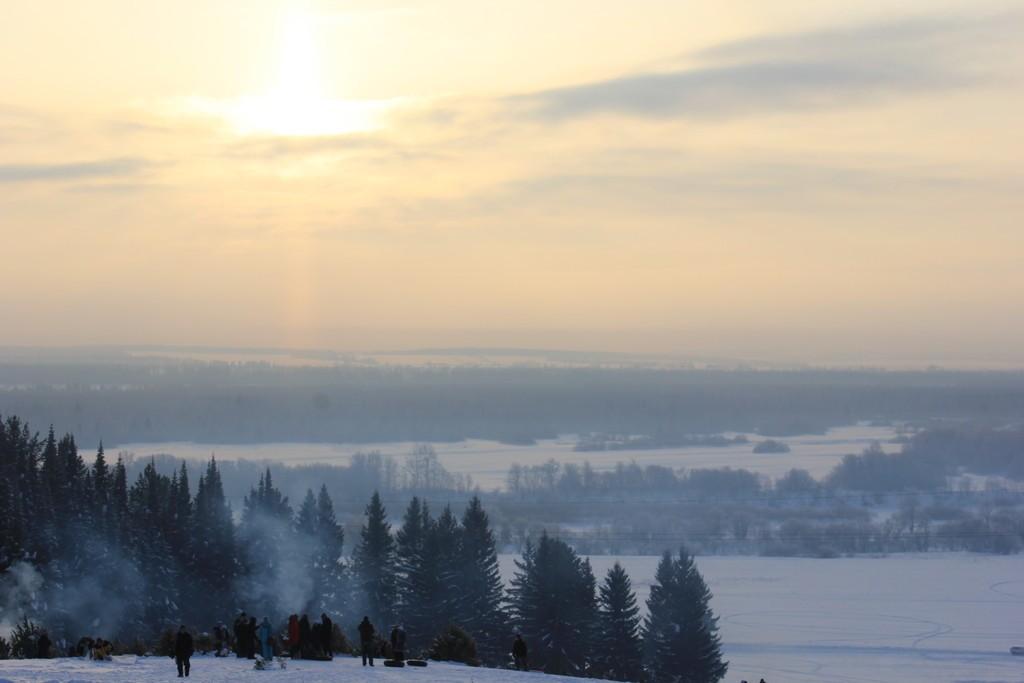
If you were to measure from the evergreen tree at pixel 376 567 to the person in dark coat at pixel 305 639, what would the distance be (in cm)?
3138

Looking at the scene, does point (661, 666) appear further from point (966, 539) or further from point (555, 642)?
point (966, 539)

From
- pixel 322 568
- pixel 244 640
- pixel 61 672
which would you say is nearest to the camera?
pixel 61 672

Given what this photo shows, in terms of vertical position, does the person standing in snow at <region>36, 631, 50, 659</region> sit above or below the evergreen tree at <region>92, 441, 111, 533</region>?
below

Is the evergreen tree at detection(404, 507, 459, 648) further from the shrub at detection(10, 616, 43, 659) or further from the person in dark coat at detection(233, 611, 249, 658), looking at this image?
the person in dark coat at detection(233, 611, 249, 658)

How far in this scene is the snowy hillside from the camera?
1378 inches

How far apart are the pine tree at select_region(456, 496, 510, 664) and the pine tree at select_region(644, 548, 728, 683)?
8.00 metres

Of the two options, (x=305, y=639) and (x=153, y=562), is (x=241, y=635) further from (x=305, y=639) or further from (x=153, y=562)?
(x=153, y=562)

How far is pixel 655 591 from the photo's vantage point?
241ft

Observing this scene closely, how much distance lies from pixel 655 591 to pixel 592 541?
8563 centimetres

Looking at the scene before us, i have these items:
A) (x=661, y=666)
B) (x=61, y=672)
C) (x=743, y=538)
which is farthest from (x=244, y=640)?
(x=743, y=538)

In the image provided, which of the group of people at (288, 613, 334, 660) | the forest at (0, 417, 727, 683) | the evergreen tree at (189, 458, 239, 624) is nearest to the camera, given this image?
the group of people at (288, 613, 334, 660)

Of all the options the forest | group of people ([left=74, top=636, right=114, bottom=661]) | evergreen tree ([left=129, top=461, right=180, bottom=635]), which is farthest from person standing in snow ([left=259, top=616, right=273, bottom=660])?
evergreen tree ([left=129, top=461, right=180, bottom=635])

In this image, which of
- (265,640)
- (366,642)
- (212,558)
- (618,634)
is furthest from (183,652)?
(212,558)

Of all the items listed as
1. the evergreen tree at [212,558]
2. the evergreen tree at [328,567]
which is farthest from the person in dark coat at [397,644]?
the evergreen tree at [328,567]
